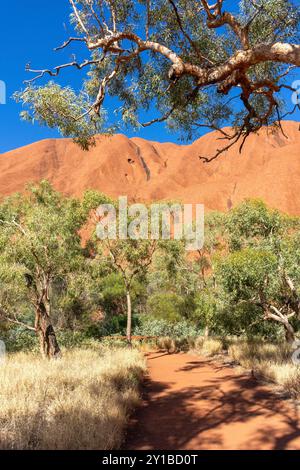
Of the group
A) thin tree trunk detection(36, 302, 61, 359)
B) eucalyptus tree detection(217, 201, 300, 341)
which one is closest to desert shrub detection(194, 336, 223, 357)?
eucalyptus tree detection(217, 201, 300, 341)

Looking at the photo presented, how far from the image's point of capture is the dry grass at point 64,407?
15.8 feet

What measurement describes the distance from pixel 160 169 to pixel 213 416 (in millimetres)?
80486

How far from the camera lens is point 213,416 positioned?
277 inches

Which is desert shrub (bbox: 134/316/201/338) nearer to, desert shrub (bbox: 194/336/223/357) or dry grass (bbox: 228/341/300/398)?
desert shrub (bbox: 194/336/223/357)

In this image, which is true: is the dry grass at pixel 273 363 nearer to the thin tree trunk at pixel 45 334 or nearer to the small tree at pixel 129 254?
the thin tree trunk at pixel 45 334

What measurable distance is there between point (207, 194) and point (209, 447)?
59407 millimetres

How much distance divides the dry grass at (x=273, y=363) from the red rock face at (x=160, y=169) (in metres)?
47.9

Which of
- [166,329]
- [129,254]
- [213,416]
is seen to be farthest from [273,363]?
[166,329]

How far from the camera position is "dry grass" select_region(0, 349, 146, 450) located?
481 cm

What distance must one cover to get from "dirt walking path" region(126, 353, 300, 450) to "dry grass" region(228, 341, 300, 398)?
415mm

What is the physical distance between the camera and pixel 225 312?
1479cm

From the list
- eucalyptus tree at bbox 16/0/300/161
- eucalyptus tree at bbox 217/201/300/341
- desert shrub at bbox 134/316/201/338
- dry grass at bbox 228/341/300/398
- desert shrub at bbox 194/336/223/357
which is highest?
eucalyptus tree at bbox 16/0/300/161

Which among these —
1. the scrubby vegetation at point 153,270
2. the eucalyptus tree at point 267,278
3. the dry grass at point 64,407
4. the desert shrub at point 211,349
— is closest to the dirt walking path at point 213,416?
the dry grass at point 64,407
